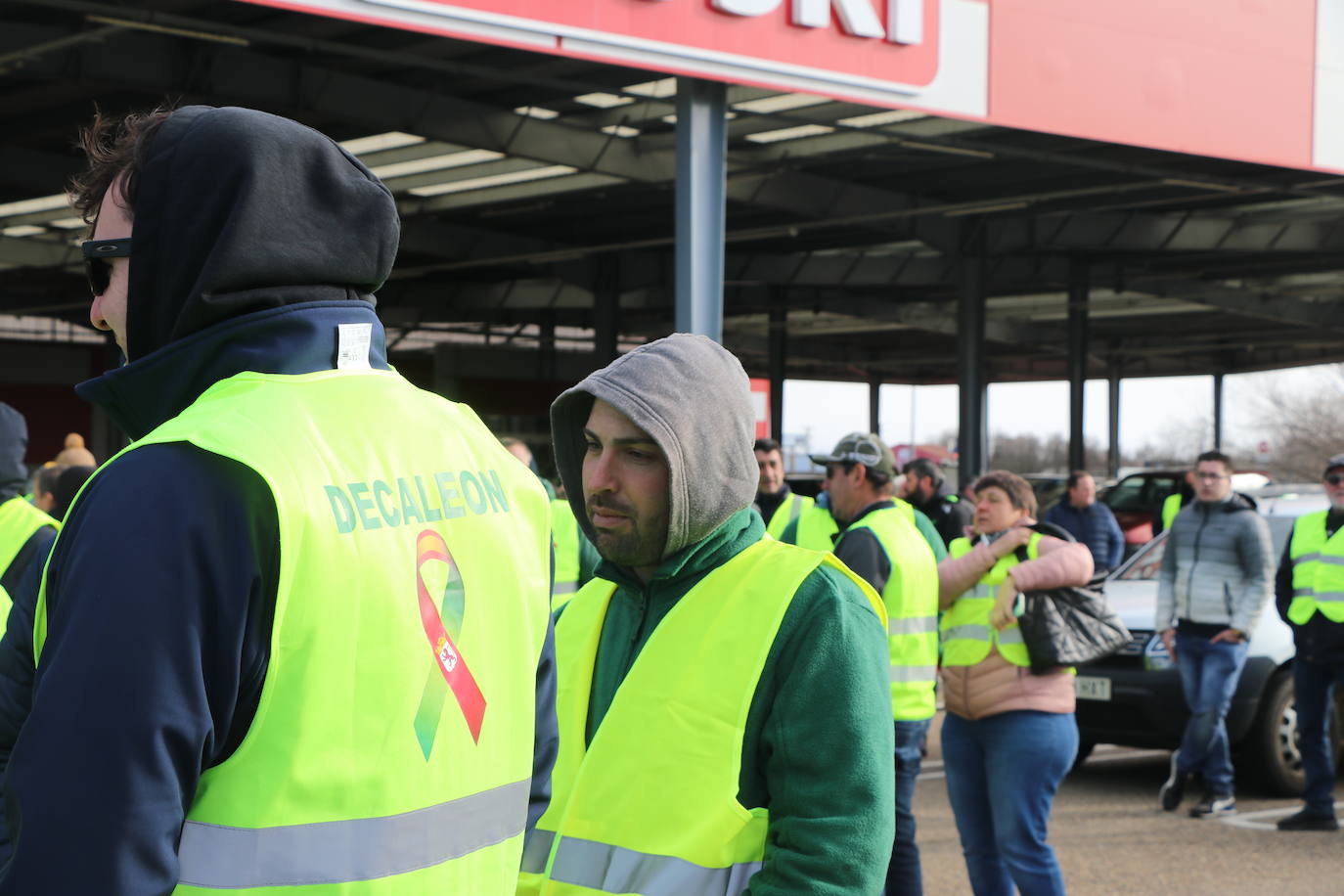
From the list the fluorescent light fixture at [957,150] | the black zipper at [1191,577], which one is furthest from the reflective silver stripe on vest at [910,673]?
the fluorescent light fixture at [957,150]

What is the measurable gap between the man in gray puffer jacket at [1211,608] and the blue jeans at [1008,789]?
11.1ft

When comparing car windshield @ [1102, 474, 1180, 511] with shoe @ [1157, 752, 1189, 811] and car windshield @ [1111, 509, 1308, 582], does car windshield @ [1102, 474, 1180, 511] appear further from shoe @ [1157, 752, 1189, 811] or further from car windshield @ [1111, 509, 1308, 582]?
shoe @ [1157, 752, 1189, 811]

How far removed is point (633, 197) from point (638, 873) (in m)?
20.2

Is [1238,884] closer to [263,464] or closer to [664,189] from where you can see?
[263,464]

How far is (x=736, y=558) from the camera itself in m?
2.60

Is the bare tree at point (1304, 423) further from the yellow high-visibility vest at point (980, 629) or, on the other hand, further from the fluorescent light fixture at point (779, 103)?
the yellow high-visibility vest at point (980, 629)

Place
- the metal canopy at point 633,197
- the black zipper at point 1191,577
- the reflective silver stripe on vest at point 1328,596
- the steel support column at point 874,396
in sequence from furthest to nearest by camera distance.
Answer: the steel support column at point 874,396, the metal canopy at point 633,197, the black zipper at point 1191,577, the reflective silver stripe on vest at point 1328,596

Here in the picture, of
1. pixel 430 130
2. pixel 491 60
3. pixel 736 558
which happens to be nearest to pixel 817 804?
pixel 736 558

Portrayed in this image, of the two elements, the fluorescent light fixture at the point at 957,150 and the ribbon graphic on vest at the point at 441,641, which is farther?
the fluorescent light fixture at the point at 957,150

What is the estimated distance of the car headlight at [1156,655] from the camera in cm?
898

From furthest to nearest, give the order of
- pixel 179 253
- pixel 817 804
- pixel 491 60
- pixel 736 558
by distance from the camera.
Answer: pixel 491 60
pixel 736 558
pixel 817 804
pixel 179 253

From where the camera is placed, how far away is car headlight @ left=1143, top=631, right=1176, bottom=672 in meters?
8.98

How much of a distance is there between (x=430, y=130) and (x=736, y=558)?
45.5 feet

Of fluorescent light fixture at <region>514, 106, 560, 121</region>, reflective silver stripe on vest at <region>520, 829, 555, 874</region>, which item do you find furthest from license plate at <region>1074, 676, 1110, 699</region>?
fluorescent light fixture at <region>514, 106, 560, 121</region>
